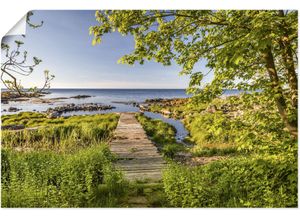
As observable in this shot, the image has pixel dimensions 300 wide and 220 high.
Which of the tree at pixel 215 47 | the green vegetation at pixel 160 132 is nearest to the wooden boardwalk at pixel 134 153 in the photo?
the green vegetation at pixel 160 132

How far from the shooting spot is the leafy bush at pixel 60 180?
12.2ft

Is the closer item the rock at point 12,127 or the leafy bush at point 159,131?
the rock at point 12,127

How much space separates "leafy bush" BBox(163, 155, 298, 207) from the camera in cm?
351

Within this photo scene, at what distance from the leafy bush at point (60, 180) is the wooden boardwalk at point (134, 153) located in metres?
0.30

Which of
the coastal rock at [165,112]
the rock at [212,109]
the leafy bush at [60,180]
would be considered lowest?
the leafy bush at [60,180]

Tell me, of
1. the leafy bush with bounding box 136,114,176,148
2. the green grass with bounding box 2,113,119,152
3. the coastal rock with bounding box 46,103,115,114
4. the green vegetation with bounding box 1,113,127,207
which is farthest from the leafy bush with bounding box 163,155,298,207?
the leafy bush with bounding box 136,114,176,148

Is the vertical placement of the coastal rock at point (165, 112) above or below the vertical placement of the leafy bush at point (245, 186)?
above

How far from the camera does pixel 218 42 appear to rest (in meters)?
3.80

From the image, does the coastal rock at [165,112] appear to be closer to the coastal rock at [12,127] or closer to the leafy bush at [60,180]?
the leafy bush at [60,180]

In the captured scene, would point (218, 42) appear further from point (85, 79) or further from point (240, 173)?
point (85, 79)

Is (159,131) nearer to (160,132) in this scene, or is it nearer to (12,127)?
(160,132)

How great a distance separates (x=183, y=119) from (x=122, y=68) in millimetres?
1605

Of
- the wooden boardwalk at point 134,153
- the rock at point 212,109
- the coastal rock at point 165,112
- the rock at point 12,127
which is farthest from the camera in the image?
the coastal rock at point 165,112
